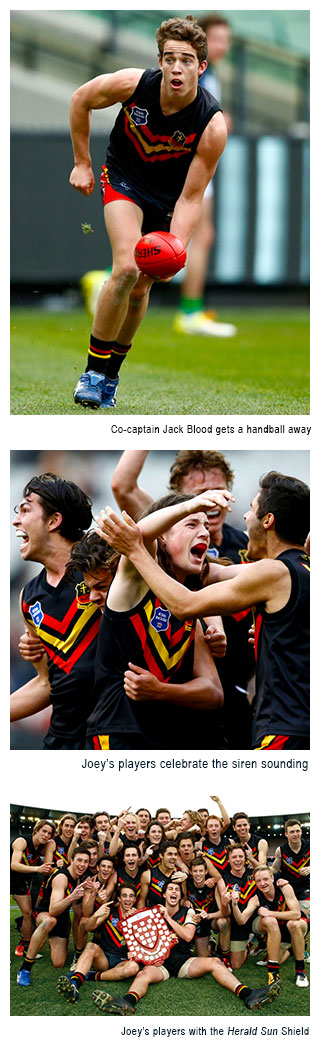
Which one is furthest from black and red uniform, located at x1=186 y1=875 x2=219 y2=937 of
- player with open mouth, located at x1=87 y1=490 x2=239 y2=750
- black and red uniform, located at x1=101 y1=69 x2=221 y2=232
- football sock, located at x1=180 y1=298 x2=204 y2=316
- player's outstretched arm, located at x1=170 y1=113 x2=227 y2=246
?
football sock, located at x1=180 y1=298 x2=204 y2=316

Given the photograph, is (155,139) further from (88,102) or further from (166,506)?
(166,506)

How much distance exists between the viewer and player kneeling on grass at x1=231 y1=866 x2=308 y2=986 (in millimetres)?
4086

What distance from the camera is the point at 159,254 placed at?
14.0 feet

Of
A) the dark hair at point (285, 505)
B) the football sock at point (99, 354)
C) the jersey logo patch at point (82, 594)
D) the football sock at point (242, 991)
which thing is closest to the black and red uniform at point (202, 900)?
the football sock at point (242, 991)

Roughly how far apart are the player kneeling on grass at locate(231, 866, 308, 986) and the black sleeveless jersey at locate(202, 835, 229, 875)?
0.11 metres

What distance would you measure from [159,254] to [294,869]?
7.99 ft

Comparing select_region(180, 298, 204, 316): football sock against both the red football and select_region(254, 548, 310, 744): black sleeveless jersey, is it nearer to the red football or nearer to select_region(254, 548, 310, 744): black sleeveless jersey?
the red football

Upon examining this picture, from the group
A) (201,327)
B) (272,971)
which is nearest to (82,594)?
(272,971)

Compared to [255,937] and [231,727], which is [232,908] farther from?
[231,727]

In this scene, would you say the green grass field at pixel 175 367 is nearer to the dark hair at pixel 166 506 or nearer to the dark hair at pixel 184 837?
the dark hair at pixel 166 506

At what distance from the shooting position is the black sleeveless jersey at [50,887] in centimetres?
412

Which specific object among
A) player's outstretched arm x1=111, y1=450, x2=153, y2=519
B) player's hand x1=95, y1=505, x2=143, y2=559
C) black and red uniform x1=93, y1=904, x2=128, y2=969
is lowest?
black and red uniform x1=93, y1=904, x2=128, y2=969

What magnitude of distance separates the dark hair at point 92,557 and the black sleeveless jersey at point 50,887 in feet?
3.66
